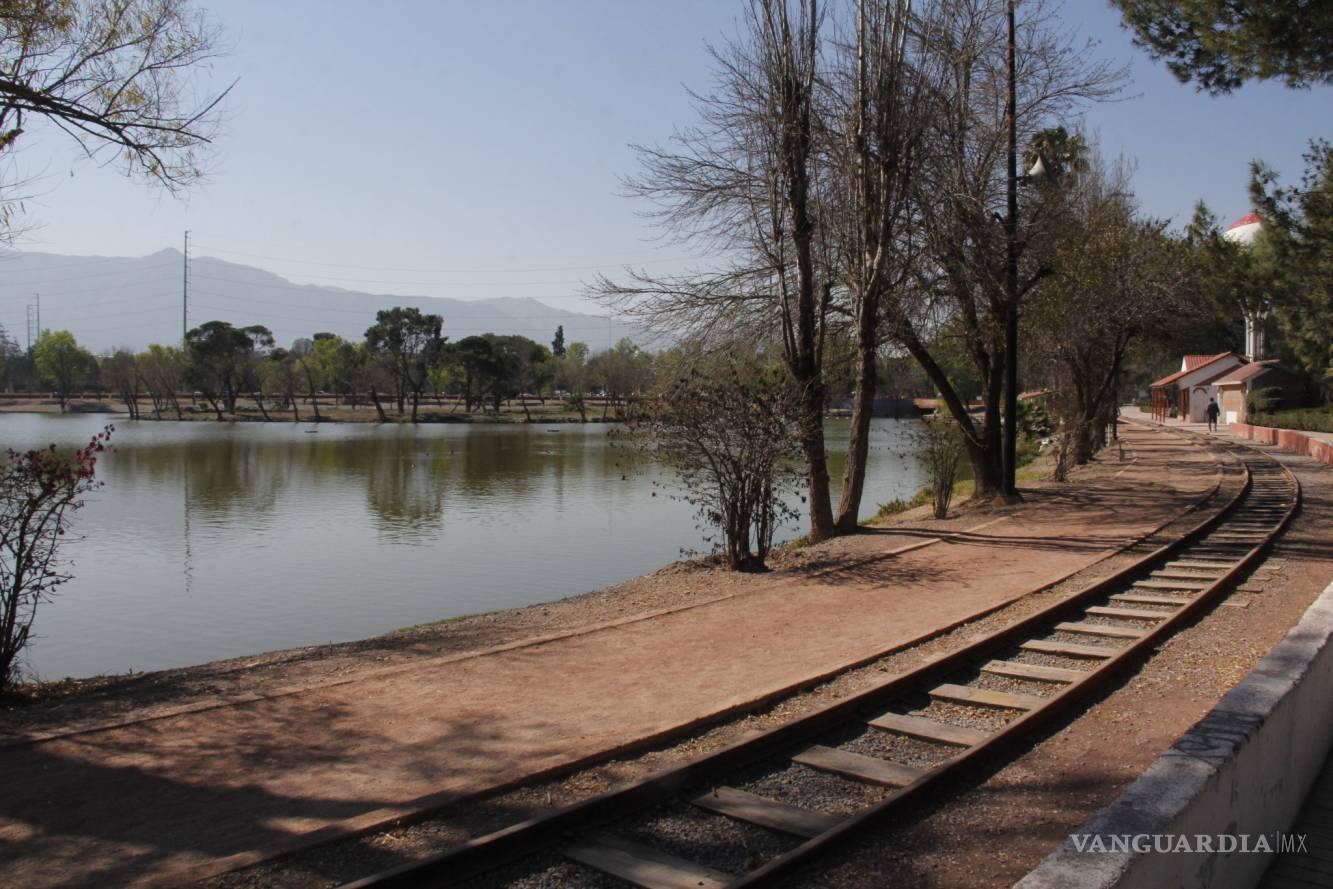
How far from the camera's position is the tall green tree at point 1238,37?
12852 mm

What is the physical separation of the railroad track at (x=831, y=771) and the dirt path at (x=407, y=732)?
689 mm

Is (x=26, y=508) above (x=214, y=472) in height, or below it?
above

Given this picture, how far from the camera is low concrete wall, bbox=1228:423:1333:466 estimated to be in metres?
30.0

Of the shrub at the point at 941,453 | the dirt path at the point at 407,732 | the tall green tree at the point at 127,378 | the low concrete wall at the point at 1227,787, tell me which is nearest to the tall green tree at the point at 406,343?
the tall green tree at the point at 127,378

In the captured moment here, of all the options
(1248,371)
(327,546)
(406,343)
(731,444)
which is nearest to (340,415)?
(406,343)

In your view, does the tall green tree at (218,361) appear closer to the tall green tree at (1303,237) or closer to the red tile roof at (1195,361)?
the red tile roof at (1195,361)

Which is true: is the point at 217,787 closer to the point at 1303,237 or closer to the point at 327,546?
the point at 327,546

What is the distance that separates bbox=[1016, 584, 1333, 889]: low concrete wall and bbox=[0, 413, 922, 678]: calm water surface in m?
9.44

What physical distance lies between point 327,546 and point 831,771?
18713 millimetres

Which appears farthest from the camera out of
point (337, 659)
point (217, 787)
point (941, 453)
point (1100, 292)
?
point (1100, 292)

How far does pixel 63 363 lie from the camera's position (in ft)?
385

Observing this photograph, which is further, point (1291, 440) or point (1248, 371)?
point (1248, 371)

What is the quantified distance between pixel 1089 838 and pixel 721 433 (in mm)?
9820

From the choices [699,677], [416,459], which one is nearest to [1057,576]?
[699,677]
